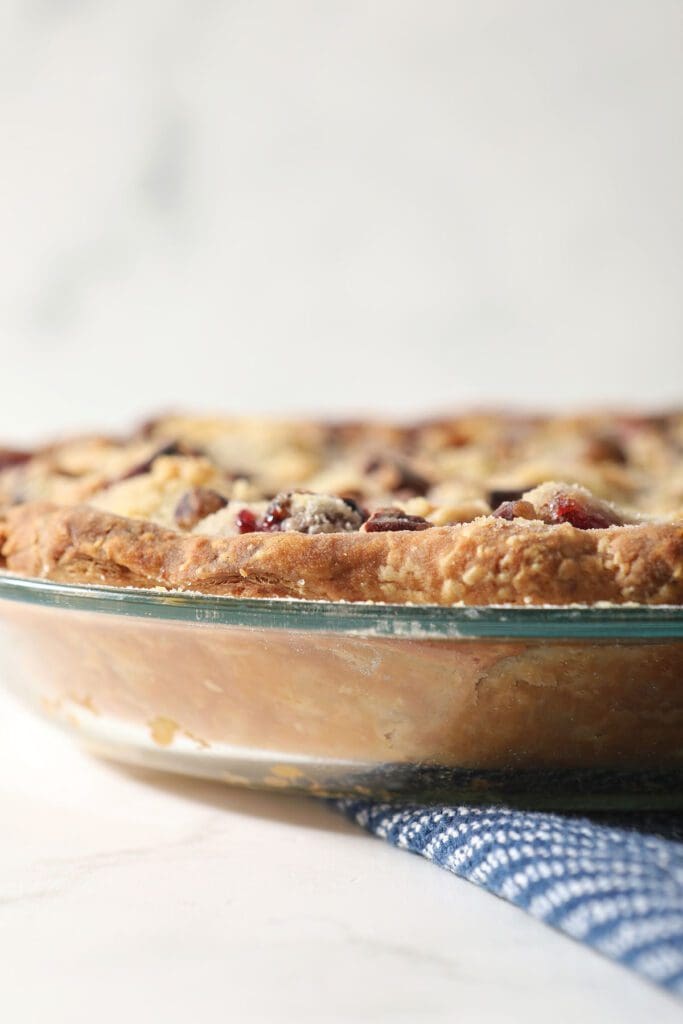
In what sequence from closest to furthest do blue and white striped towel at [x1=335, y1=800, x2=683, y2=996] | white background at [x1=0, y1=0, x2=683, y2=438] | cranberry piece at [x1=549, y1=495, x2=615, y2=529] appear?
1. blue and white striped towel at [x1=335, y1=800, x2=683, y2=996]
2. cranberry piece at [x1=549, y1=495, x2=615, y2=529]
3. white background at [x1=0, y1=0, x2=683, y2=438]

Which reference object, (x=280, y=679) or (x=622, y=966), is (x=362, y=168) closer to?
(x=280, y=679)

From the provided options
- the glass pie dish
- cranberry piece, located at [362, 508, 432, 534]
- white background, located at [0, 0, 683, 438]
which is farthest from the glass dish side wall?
white background, located at [0, 0, 683, 438]

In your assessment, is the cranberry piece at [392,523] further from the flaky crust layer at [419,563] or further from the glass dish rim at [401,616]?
the glass dish rim at [401,616]

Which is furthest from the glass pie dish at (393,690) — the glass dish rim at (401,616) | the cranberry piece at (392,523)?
the cranberry piece at (392,523)

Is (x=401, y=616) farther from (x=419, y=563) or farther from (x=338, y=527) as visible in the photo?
(x=338, y=527)

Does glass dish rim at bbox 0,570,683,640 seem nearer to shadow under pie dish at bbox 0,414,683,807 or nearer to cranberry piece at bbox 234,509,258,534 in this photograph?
shadow under pie dish at bbox 0,414,683,807
